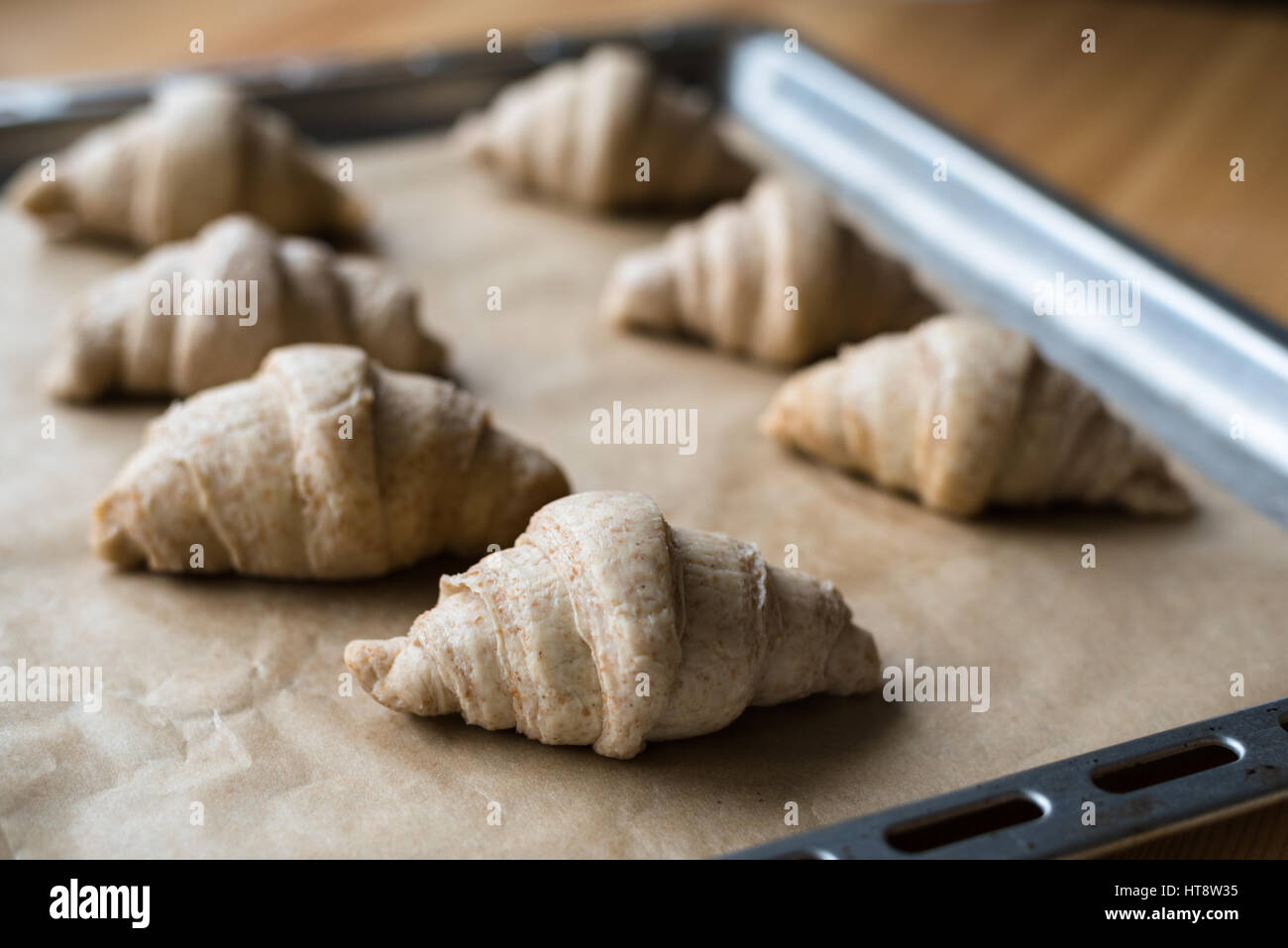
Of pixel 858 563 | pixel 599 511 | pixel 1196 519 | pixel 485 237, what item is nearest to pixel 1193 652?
pixel 1196 519

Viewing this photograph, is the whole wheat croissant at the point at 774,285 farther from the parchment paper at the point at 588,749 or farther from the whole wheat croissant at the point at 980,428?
the whole wheat croissant at the point at 980,428

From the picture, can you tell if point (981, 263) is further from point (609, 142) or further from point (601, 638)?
point (601, 638)

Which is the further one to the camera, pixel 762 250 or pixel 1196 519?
pixel 762 250

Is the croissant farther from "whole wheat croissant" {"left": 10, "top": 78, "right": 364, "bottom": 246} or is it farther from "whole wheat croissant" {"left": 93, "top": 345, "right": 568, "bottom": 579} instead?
"whole wheat croissant" {"left": 93, "top": 345, "right": 568, "bottom": 579}

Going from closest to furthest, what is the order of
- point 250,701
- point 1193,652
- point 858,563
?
point 250,701 < point 1193,652 < point 858,563

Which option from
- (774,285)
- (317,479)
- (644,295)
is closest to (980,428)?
(774,285)
